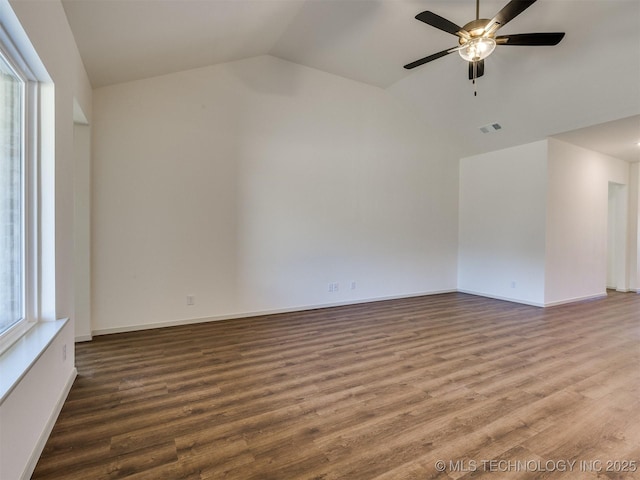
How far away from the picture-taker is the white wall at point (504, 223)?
16.9 feet

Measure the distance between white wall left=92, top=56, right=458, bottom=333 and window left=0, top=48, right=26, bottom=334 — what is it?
174 centimetres

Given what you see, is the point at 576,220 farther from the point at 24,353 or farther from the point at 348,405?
the point at 24,353

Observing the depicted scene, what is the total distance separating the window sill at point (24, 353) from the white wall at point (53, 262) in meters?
0.05

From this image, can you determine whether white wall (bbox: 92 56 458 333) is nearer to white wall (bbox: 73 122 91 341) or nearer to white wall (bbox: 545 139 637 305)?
white wall (bbox: 73 122 91 341)

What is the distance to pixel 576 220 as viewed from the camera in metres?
5.54

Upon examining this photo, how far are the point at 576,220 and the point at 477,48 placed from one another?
14.6 feet

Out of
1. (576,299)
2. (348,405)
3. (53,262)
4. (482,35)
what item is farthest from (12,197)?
(576,299)

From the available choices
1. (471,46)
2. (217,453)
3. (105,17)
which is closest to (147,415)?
(217,453)

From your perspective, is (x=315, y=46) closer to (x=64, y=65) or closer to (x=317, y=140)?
(x=317, y=140)

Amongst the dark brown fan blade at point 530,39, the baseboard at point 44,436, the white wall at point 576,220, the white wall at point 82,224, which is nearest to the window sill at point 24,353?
the baseboard at point 44,436

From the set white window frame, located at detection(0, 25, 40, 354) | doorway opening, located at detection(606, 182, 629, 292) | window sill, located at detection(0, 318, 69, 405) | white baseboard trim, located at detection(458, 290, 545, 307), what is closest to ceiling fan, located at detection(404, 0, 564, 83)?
white window frame, located at detection(0, 25, 40, 354)

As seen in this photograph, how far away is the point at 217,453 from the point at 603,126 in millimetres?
6058

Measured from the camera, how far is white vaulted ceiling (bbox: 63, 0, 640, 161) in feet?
8.90

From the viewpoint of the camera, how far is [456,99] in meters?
5.03
